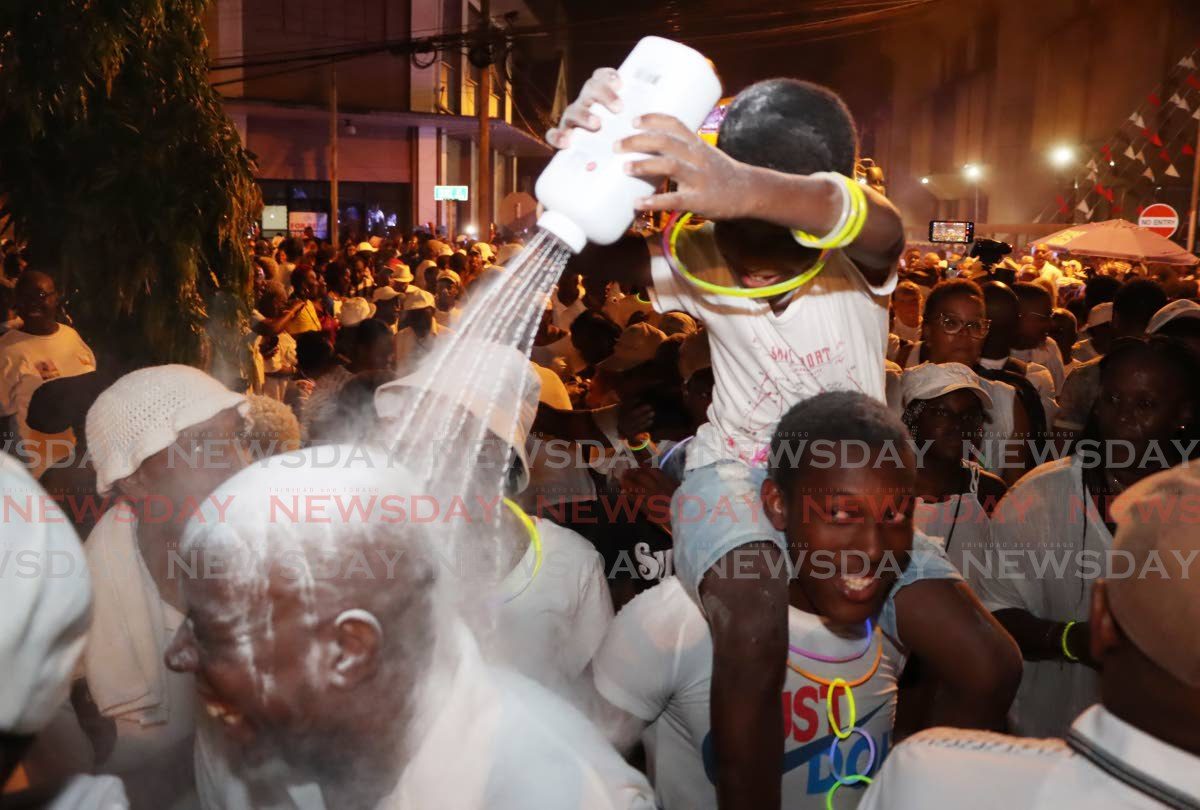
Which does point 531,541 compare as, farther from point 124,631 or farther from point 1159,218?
point 1159,218

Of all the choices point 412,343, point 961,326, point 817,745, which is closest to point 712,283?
point 817,745

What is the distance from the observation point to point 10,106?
14.0ft

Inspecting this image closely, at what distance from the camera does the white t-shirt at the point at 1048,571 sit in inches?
139

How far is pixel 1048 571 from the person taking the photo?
3576 mm

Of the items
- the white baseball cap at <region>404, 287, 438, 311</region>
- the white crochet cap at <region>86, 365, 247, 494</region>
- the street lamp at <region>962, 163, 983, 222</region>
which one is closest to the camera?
the white crochet cap at <region>86, 365, 247, 494</region>

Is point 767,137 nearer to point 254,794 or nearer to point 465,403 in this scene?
point 465,403

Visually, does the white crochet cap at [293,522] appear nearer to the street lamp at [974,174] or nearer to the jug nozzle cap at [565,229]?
the jug nozzle cap at [565,229]

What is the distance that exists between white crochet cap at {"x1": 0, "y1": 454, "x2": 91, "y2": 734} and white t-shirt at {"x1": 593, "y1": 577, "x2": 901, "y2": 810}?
1.49m

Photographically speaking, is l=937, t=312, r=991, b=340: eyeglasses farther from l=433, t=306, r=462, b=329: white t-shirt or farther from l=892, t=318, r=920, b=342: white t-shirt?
l=433, t=306, r=462, b=329: white t-shirt

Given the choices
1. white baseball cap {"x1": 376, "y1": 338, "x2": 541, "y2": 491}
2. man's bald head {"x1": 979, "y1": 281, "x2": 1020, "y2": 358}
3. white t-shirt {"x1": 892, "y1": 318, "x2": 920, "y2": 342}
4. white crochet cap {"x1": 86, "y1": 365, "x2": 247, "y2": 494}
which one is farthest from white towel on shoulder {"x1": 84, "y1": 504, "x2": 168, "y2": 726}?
white t-shirt {"x1": 892, "y1": 318, "x2": 920, "y2": 342}

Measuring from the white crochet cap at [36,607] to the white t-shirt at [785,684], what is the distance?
1486mm

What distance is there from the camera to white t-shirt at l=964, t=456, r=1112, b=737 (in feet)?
11.6

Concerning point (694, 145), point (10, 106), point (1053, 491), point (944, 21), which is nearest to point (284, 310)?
point (10, 106)

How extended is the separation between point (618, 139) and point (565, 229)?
0.67 ft
